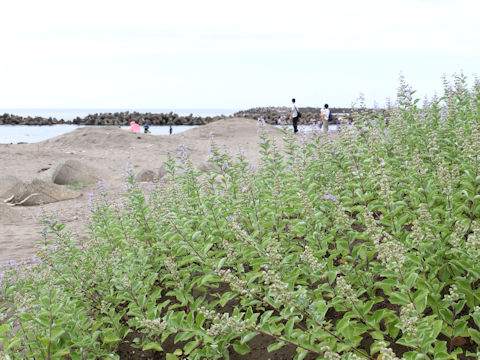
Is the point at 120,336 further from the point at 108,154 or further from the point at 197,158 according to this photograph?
the point at 108,154

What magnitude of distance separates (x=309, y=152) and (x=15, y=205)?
36.5ft

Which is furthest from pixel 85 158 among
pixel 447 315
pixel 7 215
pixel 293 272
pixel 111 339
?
pixel 447 315

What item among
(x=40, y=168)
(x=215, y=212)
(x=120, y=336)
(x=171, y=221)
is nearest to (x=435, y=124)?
(x=215, y=212)

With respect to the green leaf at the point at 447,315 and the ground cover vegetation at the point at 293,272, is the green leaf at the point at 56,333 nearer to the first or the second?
the ground cover vegetation at the point at 293,272

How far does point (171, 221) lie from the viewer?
4336 millimetres

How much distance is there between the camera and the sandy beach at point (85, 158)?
10.4 metres

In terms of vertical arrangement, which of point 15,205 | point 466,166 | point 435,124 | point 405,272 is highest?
point 435,124

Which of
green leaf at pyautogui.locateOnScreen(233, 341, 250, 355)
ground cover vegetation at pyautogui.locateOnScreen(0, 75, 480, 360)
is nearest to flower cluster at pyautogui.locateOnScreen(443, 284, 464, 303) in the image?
ground cover vegetation at pyautogui.locateOnScreen(0, 75, 480, 360)

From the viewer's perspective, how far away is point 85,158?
69.5 ft

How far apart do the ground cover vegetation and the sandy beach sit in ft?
13.0

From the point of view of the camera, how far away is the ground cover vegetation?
3287 mm

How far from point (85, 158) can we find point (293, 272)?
63.0 feet

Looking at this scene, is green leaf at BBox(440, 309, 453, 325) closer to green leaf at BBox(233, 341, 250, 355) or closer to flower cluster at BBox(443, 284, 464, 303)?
flower cluster at BBox(443, 284, 464, 303)

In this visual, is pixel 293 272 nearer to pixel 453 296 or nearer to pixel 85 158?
pixel 453 296
